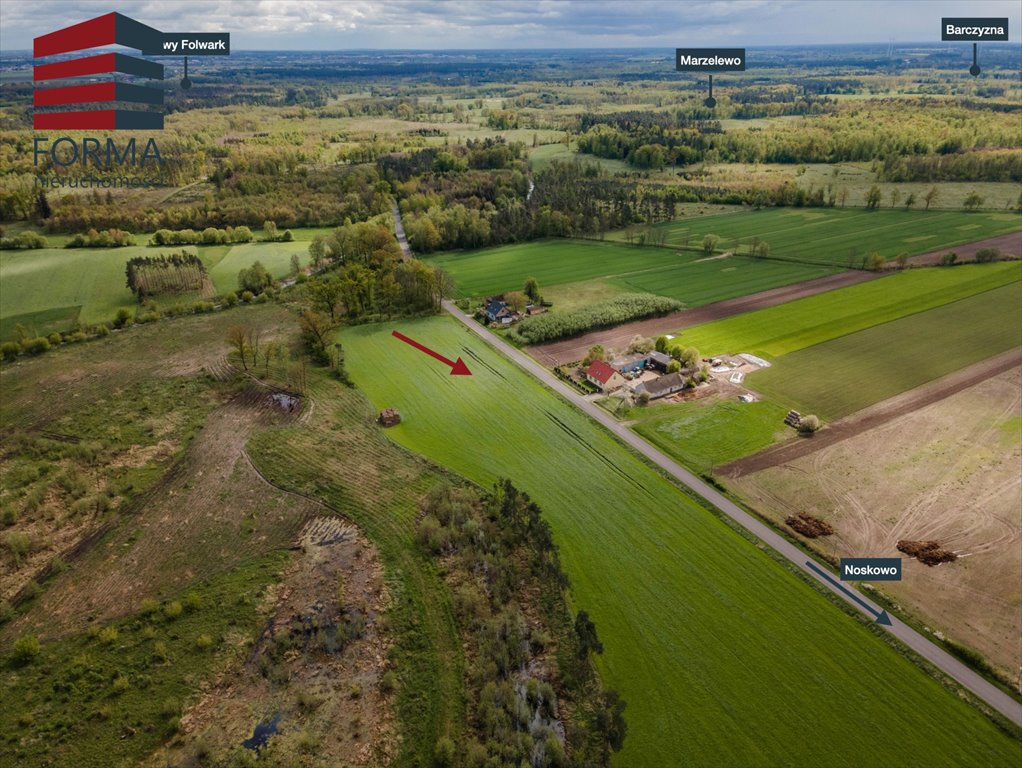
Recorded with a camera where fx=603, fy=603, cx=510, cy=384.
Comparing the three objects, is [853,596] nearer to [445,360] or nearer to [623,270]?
[445,360]

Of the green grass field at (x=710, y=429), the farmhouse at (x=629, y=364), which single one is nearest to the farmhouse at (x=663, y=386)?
the green grass field at (x=710, y=429)

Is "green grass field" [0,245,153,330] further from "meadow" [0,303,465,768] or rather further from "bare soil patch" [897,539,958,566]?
"bare soil patch" [897,539,958,566]

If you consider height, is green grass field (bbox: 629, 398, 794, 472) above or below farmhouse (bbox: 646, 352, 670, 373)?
below

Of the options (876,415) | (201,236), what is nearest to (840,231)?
(876,415)

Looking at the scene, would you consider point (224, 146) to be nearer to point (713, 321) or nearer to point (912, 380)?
point (713, 321)

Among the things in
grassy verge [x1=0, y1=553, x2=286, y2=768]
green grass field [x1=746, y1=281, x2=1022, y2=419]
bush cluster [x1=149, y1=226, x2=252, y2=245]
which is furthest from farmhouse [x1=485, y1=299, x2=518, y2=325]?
bush cluster [x1=149, y1=226, x2=252, y2=245]
